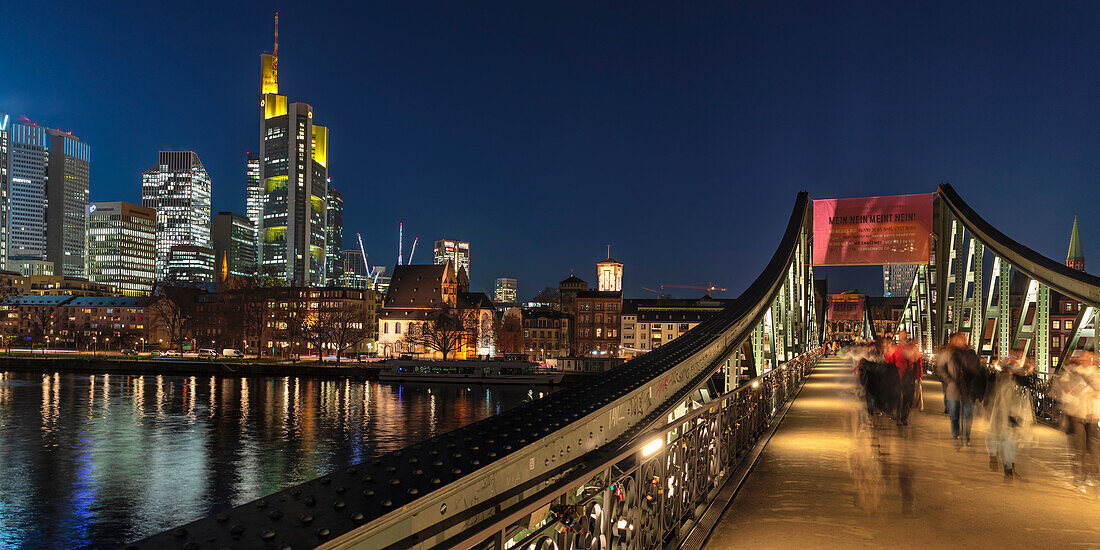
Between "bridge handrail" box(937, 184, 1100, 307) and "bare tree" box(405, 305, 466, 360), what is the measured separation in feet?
240

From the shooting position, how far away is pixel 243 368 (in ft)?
255

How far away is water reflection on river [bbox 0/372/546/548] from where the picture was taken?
21984 mm

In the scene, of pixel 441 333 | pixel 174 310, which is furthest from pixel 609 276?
pixel 174 310

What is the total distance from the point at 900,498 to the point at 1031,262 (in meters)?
12.9

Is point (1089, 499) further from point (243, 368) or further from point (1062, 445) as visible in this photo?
point (243, 368)

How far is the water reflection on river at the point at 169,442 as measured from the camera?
22.0 meters

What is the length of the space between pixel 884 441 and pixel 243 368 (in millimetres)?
76682

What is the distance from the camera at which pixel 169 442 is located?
33.5 metres

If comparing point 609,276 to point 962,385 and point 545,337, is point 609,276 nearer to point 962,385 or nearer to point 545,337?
point 545,337

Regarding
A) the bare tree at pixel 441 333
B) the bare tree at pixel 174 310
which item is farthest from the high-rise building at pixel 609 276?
the bare tree at pixel 174 310

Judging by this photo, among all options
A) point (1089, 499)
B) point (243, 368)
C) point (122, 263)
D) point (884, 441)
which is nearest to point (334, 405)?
point (243, 368)

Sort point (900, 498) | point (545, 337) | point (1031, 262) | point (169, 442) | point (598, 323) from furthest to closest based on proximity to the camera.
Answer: point (598, 323) < point (545, 337) < point (169, 442) < point (1031, 262) < point (900, 498)

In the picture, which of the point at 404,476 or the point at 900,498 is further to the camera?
the point at 900,498

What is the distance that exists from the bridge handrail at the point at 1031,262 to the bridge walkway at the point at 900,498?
4302mm
